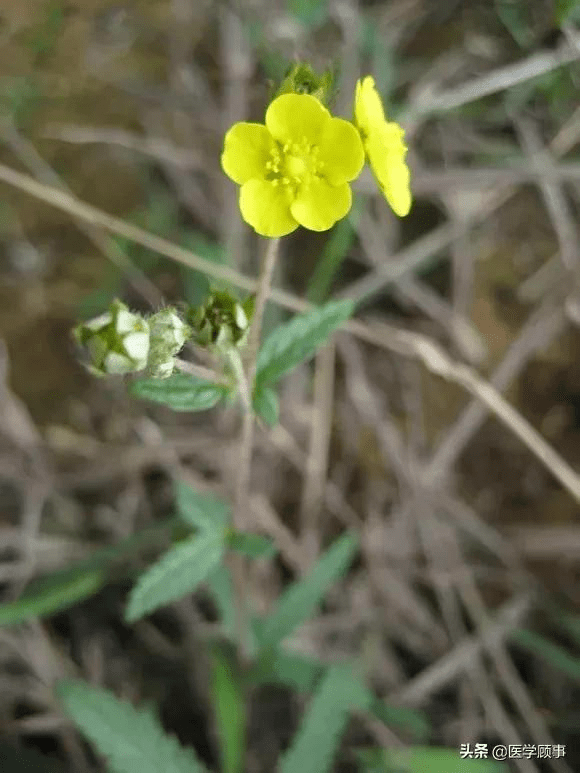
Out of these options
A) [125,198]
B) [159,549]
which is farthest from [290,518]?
[125,198]

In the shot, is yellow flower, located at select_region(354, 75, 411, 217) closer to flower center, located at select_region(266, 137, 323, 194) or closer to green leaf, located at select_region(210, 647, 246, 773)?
flower center, located at select_region(266, 137, 323, 194)

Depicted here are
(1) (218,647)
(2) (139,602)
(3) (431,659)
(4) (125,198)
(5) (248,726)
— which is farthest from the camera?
(4) (125,198)

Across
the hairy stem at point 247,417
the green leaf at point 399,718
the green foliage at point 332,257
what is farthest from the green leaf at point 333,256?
the green leaf at point 399,718

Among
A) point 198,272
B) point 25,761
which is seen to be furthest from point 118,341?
point 25,761

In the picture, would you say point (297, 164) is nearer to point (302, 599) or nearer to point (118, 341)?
point (118, 341)

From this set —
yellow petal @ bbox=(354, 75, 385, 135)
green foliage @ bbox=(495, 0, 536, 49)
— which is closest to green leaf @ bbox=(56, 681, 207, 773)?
yellow petal @ bbox=(354, 75, 385, 135)

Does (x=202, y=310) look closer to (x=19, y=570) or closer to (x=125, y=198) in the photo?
(x=19, y=570)
